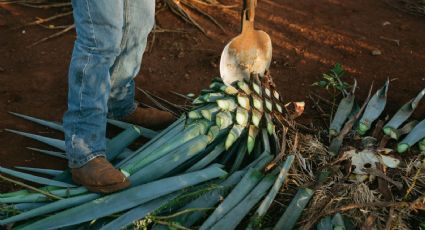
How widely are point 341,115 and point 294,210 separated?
2.26 ft

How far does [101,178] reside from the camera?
6.30ft

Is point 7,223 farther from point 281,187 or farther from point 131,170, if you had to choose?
point 281,187

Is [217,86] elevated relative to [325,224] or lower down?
elevated

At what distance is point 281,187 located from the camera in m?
2.01

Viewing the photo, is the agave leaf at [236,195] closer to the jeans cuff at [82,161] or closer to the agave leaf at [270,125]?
the agave leaf at [270,125]

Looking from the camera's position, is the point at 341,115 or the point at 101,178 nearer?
the point at 101,178

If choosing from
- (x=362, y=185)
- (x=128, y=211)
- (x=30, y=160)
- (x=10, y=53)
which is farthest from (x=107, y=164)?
(x=10, y=53)

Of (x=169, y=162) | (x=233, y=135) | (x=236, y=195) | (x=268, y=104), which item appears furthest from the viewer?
(x=268, y=104)

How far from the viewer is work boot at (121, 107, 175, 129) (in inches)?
99.0

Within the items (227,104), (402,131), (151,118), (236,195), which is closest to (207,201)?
(236,195)

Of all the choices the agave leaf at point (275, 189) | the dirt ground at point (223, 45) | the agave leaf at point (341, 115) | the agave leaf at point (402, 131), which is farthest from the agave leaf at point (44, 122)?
the agave leaf at point (402, 131)

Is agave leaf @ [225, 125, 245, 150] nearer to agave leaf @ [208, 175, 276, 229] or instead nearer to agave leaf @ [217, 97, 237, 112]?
agave leaf @ [217, 97, 237, 112]

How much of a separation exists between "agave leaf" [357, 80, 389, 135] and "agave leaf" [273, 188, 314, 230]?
0.51 meters

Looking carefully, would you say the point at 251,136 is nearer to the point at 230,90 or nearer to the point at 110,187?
the point at 230,90
